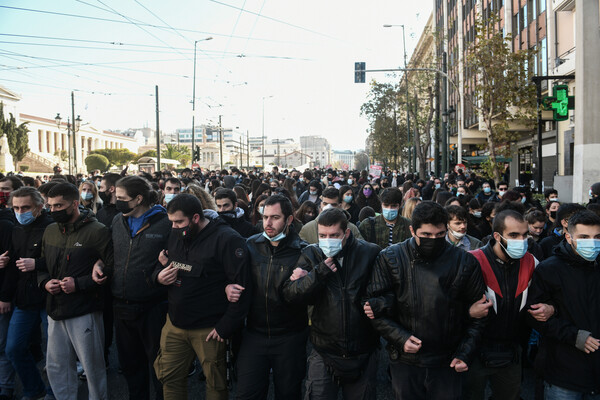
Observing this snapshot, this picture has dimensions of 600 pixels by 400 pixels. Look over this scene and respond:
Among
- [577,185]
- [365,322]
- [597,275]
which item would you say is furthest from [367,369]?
[577,185]

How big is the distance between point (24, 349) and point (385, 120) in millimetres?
38206

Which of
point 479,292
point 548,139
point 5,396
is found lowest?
point 5,396

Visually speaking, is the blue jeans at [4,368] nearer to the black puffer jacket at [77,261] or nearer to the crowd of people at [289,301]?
the crowd of people at [289,301]

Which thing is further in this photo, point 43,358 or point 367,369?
point 43,358

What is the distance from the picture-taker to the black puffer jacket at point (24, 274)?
4770 mm

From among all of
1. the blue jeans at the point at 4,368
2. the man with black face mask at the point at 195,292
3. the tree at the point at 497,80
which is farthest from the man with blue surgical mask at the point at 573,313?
the tree at the point at 497,80

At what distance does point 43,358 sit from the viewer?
5.83 m

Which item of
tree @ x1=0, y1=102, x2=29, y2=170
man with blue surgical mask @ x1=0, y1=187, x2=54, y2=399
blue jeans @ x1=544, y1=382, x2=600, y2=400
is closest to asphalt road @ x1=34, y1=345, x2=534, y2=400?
man with blue surgical mask @ x1=0, y1=187, x2=54, y2=399

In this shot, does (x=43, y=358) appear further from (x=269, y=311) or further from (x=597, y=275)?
(x=597, y=275)

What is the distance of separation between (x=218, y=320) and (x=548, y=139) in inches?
1065

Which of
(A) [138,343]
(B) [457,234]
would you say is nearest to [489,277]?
(B) [457,234]

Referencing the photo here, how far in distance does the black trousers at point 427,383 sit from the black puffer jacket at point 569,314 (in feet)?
2.45

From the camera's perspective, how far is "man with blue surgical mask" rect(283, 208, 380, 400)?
356 centimetres

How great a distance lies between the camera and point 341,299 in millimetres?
3568
